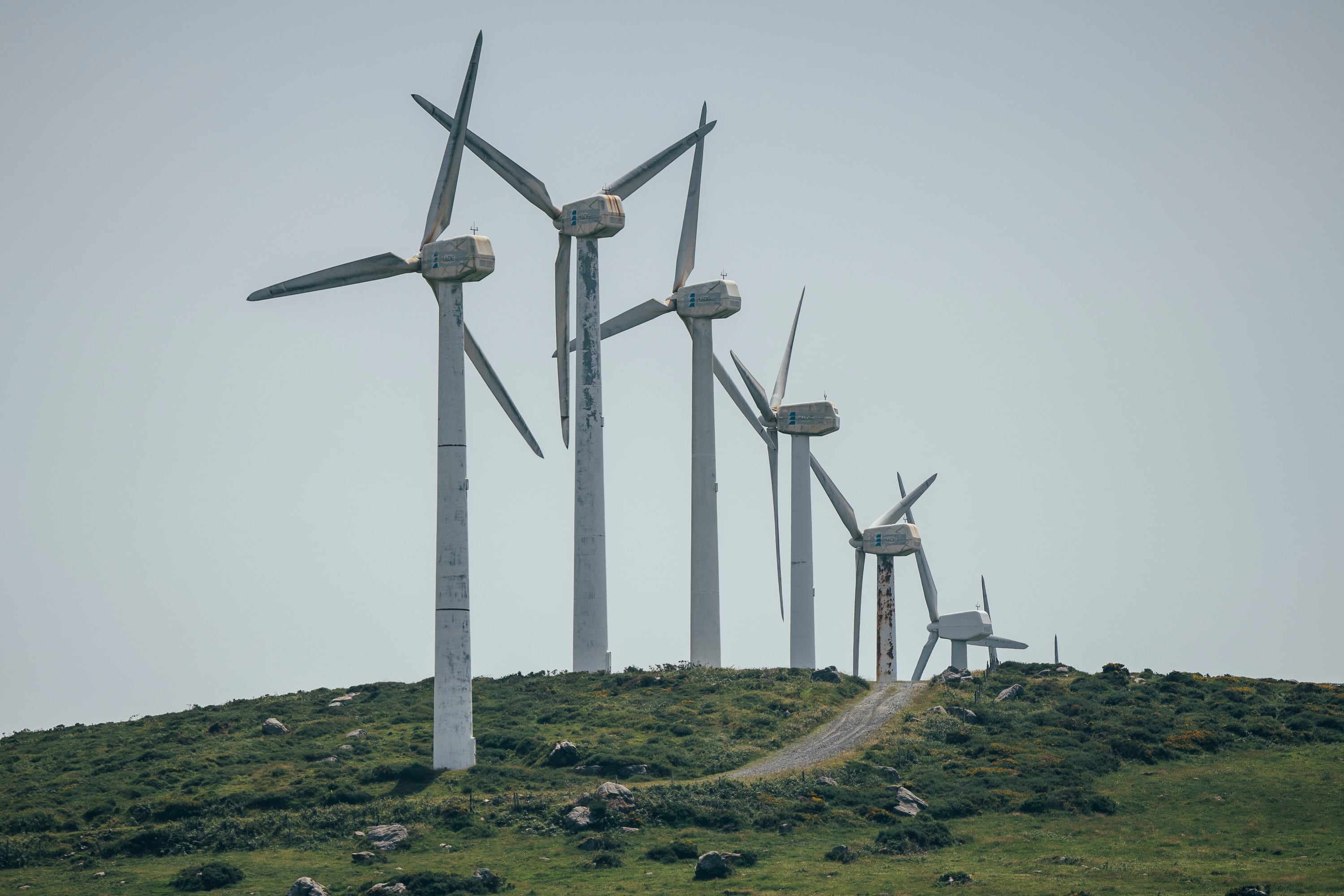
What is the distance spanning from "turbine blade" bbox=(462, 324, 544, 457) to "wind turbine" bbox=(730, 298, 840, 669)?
31.9 m

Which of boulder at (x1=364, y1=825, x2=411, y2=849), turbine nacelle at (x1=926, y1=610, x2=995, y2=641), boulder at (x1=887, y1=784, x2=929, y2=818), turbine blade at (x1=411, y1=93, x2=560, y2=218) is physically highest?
turbine blade at (x1=411, y1=93, x2=560, y2=218)

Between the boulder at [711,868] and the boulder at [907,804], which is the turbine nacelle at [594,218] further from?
the boulder at [711,868]

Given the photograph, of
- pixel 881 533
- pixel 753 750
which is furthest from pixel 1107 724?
pixel 881 533

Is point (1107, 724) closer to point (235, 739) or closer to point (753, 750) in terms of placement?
point (753, 750)

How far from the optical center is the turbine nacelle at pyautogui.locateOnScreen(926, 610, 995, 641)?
450 ft

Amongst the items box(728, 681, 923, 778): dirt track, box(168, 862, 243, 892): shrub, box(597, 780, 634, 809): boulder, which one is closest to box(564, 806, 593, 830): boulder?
box(597, 780, 634, 809): boulder

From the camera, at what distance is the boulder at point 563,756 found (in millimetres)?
88438

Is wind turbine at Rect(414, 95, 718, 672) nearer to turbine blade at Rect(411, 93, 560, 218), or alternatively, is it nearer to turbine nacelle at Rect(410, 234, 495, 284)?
turbine blade at Rect(411, 93, 560, 218)

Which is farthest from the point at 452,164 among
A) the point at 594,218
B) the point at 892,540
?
the point at 892,540

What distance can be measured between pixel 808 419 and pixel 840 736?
35.4m

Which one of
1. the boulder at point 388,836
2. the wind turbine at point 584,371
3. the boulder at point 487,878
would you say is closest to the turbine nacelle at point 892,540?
the wind turbine at point 584,371

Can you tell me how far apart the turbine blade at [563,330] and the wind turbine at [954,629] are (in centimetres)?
3823

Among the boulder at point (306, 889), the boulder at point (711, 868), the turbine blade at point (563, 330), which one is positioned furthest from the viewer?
the turbine blade at point (563, 330)

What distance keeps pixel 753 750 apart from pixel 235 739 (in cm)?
3404
